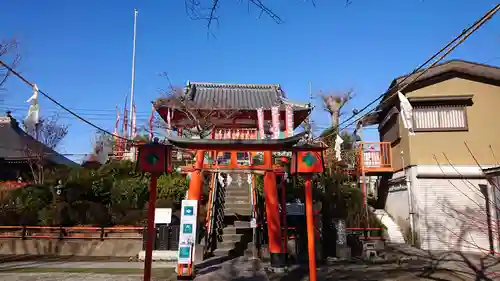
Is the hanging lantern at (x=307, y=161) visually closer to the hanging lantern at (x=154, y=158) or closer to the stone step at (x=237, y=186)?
the hanging lantern at (x=154, y=158)

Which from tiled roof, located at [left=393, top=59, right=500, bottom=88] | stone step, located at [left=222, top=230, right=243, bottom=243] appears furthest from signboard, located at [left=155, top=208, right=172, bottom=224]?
tiled roof, located at [left=393, top=59, right=500, bottom=88]

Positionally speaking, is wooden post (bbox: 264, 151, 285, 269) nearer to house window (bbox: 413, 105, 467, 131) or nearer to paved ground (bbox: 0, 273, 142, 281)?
paved ground (bbox: 0, 273, 142, 281)

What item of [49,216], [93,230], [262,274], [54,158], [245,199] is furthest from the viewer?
[54,158]

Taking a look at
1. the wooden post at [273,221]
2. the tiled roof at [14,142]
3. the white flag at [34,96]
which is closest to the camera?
the white flag at [34,96]

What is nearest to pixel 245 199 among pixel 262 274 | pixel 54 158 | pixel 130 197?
pixel 130 197

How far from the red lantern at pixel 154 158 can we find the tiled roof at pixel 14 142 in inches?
827

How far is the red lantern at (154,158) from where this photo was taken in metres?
8.50

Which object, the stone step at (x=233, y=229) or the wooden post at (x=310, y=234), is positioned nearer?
the wooden post at (x=310, y=234)

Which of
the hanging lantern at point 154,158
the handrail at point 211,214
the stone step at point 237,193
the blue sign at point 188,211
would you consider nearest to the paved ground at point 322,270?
the handrail at point 211,214

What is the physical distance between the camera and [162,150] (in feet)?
28.3

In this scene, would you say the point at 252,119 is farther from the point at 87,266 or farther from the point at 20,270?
the point at 20,270

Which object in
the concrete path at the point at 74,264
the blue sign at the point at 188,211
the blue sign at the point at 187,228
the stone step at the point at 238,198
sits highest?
the stone step at the point at 238,198

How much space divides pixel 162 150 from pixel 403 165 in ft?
42.7

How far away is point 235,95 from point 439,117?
38.7 ft
